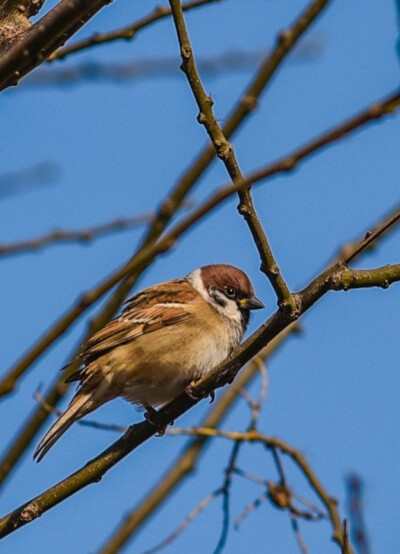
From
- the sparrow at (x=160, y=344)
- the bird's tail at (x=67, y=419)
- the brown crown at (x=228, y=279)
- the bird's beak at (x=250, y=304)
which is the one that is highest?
the brown crown at (x=228, y=279)

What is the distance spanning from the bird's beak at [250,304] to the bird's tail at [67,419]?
0.95 meters

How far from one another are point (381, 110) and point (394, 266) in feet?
4.52

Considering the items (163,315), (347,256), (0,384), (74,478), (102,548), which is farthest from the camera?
(102,548)

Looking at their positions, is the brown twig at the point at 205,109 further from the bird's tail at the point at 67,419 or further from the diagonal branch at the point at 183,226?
the bird's tail at the point at 67,419

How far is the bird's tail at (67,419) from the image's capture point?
3.90 metres

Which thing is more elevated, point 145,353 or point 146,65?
point 146,65

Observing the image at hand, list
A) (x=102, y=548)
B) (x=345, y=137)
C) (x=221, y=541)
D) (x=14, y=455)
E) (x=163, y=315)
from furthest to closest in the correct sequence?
(x=102, y=548)
(x=163, y=315)
(x=14, y=455)
(x=221, y=541)
(x=345, y=137)

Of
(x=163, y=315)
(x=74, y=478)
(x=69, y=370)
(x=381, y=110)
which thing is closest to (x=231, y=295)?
(x=163, y=315)

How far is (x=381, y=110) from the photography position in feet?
4.73

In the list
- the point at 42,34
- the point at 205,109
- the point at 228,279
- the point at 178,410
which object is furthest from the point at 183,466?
the point at 42,34

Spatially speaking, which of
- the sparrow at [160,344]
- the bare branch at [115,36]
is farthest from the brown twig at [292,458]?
the bare branch at [115,36]

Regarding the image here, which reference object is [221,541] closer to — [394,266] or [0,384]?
[394,266]

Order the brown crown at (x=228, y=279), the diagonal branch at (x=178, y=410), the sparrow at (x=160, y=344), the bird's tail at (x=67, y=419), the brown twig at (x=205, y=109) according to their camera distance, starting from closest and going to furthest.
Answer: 1. the brown twig at (x=205, y=109)
2. the diagonal branch at (x=178, y=410)
3. the bird's tail at (x=67, y=419)
4. the sparrow at (x=160, y=344)
5. the brown crown at (x=228, y=279)

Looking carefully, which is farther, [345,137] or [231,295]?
[231,295]
